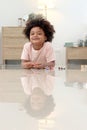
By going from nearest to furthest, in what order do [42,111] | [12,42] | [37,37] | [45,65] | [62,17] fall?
[42,111]
[45,65]
[37,37]
[12,42]
[62,17]

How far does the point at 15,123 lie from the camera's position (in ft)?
1.36

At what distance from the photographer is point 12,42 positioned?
460 cm

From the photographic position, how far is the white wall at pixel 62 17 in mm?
4988

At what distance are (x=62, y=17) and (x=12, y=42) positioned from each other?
1141mm

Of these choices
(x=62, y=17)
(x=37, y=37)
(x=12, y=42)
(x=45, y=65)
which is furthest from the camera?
(x=62, y=17)

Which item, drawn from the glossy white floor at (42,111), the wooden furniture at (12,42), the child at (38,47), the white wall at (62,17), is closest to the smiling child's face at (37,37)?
the child at (38,47)

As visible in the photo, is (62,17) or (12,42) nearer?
(12,42)

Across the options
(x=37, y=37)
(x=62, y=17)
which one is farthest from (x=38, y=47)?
(x=62, y=17)

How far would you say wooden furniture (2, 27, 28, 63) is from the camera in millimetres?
4562

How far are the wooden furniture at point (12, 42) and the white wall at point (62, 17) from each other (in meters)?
0.47

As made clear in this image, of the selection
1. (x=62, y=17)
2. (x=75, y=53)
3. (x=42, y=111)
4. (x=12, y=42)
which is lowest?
(x=75, y=53)

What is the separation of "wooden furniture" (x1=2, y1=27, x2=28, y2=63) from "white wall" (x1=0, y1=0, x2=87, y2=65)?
0.47 metres

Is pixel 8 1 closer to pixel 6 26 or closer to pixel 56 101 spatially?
pixel 6 26

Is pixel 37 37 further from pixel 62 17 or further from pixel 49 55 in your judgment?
pixel 62 17
